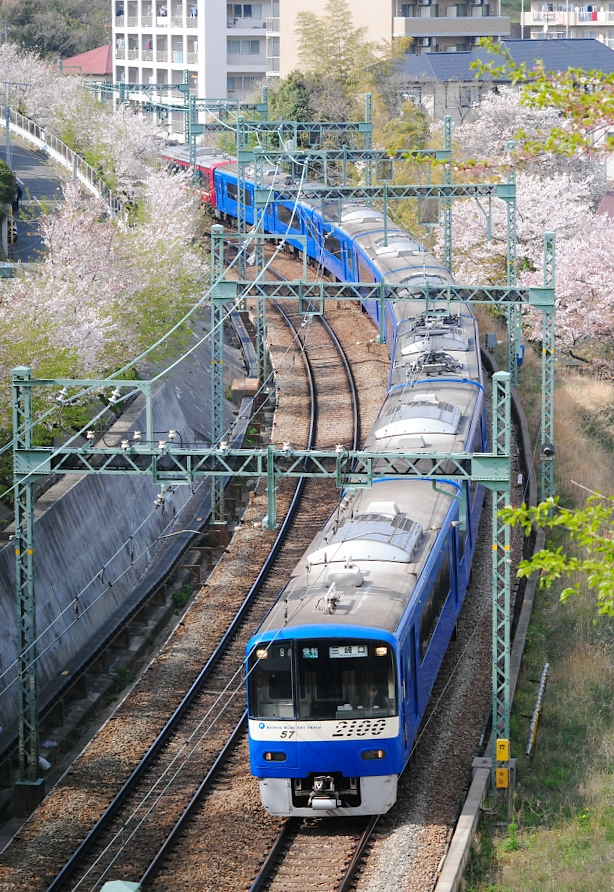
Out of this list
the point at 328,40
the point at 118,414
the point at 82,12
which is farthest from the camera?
the point at 82,12

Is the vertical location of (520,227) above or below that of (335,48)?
below

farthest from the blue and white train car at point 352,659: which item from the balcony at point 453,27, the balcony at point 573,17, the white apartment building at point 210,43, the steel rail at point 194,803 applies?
the balcony at point 573,17

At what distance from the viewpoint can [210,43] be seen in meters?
73.1

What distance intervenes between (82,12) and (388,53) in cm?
3972

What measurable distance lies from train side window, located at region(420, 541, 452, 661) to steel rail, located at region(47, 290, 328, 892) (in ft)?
11.9

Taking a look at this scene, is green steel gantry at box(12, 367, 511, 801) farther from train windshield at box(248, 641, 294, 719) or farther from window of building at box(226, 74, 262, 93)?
window of building at box(226, 74, 262, 93)

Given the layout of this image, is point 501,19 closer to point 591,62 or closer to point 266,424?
point 591,62

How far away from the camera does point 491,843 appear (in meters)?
13.1

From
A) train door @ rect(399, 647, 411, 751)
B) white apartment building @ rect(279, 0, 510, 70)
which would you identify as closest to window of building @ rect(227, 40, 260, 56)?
white apartment building @ rect(279, 0, 510, 70)

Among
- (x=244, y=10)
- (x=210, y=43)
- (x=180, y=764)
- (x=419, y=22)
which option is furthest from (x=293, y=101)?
(x=180, y=764)

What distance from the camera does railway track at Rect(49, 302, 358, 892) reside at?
13.2 metres

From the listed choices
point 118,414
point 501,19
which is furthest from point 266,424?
point 501,19

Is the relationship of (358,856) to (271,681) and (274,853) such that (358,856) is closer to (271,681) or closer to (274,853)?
(274,853)

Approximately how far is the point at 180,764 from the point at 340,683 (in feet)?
11.1
